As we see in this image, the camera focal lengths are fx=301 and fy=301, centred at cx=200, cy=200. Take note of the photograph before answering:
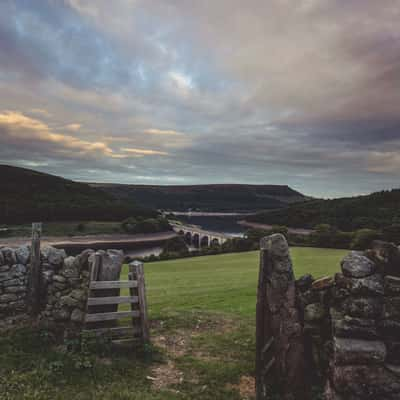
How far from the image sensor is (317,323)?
588cm

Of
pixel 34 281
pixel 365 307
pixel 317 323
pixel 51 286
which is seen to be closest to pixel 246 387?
pixel 317 323

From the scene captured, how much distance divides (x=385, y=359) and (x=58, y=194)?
15241 cm

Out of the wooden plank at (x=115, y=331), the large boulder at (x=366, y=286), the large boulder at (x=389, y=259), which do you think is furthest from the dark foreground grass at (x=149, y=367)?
the large boulder at (x=389, y=259)

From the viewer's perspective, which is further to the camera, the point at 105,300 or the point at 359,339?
the point at 105,300

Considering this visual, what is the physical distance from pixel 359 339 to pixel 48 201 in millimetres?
137732

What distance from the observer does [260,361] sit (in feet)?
20.6

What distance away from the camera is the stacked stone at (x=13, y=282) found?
9.53 meters

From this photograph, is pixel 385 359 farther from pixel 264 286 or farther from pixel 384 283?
pixel 264 286

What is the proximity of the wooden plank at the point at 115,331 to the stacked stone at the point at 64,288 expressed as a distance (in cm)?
58

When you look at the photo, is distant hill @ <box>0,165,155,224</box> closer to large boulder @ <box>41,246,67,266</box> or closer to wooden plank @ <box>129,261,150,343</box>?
large boulder @ <box>41,246,67,266</box>

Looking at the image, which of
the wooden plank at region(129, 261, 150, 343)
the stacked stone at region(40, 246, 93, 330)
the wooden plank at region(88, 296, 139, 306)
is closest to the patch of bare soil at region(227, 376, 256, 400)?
the wooden plank at region(129, 261, 150, 343)

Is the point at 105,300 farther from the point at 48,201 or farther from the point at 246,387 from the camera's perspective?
the point at 48,201

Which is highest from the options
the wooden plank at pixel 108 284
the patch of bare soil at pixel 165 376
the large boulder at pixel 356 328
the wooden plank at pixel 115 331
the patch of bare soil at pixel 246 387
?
the large boulder at pixel 356 328

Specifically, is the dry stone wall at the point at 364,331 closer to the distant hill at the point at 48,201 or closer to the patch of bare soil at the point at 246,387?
the patch of bare soil at the point at 246,387
